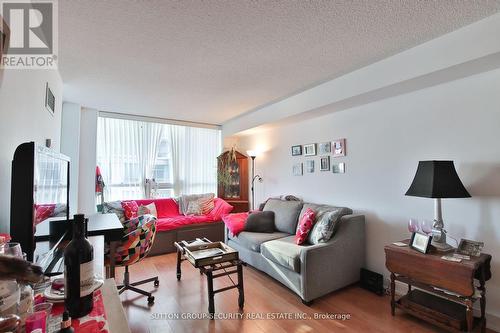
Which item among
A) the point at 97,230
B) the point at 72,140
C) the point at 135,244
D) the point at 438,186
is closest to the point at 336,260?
the point at 438,186

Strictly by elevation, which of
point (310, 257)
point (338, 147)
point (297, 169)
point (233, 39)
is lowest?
point (310, 257)

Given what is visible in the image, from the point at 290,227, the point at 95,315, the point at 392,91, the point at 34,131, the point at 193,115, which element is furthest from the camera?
the point at 193,115

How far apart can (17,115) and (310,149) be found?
3.19m

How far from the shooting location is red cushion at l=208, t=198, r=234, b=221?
14.9ft

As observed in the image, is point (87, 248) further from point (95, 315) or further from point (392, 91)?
point (392, 91)

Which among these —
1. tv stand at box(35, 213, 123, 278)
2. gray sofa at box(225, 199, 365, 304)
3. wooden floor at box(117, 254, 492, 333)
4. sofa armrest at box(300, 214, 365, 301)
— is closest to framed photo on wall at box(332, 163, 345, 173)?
gray sofa at box(225, 199, 365, 304)

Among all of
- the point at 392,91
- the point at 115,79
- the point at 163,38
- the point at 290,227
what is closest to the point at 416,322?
the point at 290,227

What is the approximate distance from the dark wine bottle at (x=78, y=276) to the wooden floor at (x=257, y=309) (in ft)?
4.87

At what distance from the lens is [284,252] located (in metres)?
2.67

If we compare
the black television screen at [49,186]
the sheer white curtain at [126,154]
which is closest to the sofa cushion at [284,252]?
the black television screen at [49,186]

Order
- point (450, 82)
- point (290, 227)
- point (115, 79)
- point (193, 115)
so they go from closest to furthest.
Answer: point (450, 82) → point (115, 79) → point (290, 227) → point (193, 115)

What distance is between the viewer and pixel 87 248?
35.3 inches

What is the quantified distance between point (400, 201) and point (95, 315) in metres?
2.78

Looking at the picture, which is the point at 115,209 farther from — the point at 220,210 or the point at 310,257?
the point at 310,257
